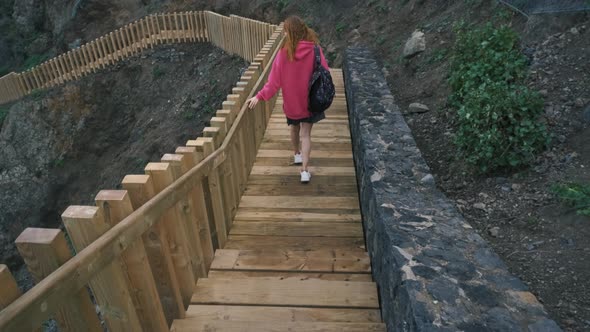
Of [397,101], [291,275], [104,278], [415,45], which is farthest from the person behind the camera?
[415,45]

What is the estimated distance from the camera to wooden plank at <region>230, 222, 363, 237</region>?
10.9ft

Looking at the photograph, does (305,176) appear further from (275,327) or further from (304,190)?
(275,327)

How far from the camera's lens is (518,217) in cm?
252

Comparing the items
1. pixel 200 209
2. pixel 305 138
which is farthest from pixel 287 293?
pixel 305 138

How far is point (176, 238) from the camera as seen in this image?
7.25 feet

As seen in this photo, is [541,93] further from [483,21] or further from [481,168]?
[483,21]

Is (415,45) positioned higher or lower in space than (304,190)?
higher

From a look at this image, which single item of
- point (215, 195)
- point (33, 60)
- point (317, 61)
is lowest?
point (33, 60)

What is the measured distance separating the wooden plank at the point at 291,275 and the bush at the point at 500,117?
129 centimetres

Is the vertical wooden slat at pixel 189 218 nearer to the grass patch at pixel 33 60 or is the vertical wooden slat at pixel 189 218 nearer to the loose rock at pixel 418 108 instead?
the loose rock at pixel 418 108

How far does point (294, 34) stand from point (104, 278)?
97.4 inches

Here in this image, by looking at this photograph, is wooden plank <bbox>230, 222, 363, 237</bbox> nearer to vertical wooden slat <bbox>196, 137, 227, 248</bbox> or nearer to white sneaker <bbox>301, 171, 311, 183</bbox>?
vertical wooden slat <bbox>196, 137, 227, 248</bbox>

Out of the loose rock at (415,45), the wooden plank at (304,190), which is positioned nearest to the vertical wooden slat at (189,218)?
the wooden plank at (304,190)

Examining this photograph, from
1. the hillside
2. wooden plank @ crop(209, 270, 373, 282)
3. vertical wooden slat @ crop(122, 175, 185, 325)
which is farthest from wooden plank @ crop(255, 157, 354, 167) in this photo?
vertical wooden slat @ crop(122, 175, 185, 325)
